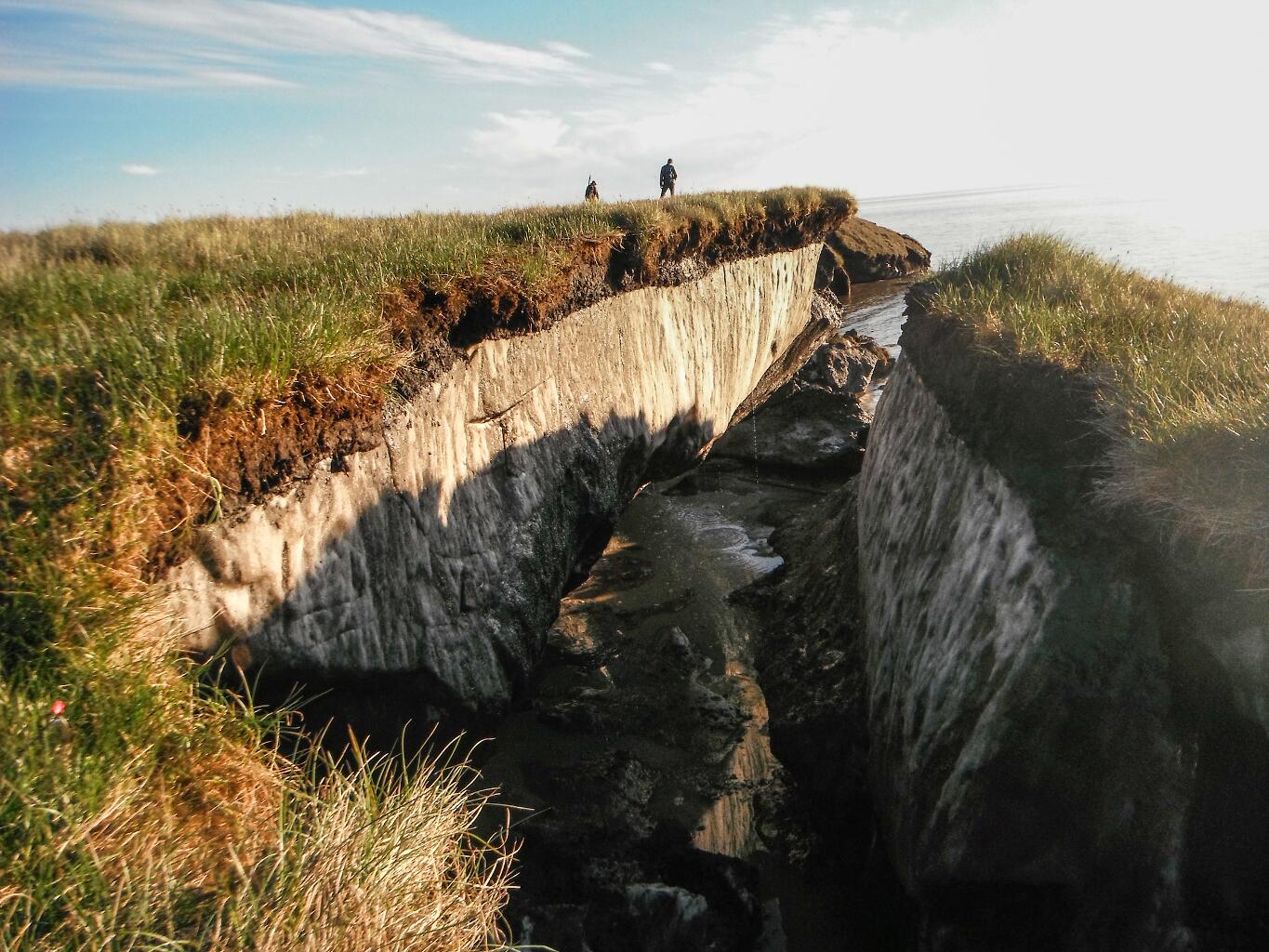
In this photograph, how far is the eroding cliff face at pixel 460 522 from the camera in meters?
4.69

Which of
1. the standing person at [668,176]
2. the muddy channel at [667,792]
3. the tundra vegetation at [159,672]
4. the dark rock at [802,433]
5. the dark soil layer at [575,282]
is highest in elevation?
the standing person at [668,176]

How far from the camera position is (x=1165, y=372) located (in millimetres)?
4465

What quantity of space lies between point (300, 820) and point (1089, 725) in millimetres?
3553

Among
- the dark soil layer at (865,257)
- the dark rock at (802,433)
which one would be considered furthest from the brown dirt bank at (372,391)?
the dark soil layer at (865,257)

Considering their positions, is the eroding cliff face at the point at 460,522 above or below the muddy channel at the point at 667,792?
above

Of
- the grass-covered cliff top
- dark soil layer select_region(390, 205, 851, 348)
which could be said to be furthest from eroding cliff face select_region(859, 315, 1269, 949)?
dark soil layer select_region(390, 205, 851, 348)

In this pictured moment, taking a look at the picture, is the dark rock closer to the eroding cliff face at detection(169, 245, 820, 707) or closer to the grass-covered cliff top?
the eroding cliff face at detection(169, 245, 820, 707)

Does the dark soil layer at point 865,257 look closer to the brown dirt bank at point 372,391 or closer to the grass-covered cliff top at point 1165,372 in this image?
the brown dirt bank at point 372,391

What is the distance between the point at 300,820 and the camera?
3.01m

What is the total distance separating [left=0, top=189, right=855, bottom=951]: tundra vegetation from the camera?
2.52 metres

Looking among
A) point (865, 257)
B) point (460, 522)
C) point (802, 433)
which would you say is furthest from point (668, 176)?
point (865, 257)

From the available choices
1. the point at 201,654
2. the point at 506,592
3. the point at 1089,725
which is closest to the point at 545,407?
the point at 506,592

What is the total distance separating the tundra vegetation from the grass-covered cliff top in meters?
3.71

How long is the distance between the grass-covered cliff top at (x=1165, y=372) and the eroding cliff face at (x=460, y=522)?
3986 mm
